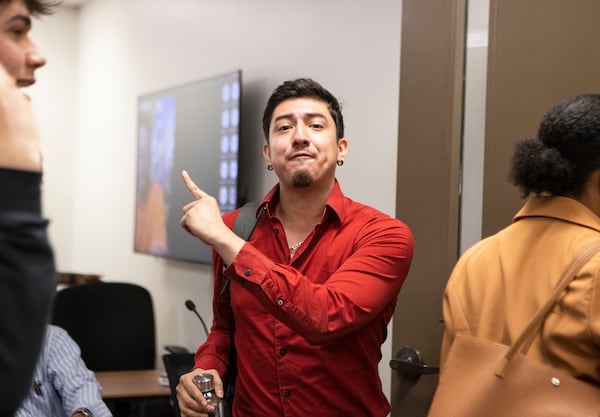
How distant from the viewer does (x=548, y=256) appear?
1370 millimetres

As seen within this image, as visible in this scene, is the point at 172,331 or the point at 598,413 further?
the point at 172,331

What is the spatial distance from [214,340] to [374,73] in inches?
57.9

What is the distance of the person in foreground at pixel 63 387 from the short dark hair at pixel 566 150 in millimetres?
1862

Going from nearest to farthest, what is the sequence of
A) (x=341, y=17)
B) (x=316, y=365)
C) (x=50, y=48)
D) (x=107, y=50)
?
(x=316, y=365) → (x=341, y=17) → (x=107, y=50) → (x=50, y=48)

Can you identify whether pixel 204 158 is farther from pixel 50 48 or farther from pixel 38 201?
pixel 38 201

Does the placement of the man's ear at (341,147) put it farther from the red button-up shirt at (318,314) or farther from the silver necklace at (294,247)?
the silver necklace at (294,247)

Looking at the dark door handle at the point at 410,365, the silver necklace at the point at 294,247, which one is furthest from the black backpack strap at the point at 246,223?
the dark door handle at the point at 410,365

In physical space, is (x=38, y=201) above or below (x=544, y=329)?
above

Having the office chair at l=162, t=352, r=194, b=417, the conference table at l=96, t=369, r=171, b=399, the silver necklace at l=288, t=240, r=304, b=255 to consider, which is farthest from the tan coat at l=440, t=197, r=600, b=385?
the conference table at l=96, t=369, r=171, b=399

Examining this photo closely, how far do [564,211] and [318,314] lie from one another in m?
0.51

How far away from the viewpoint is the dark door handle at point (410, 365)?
5.77ft

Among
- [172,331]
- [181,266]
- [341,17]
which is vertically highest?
[341,17]

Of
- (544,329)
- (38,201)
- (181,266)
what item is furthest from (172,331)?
(38,201)

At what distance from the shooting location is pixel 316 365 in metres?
1.75
